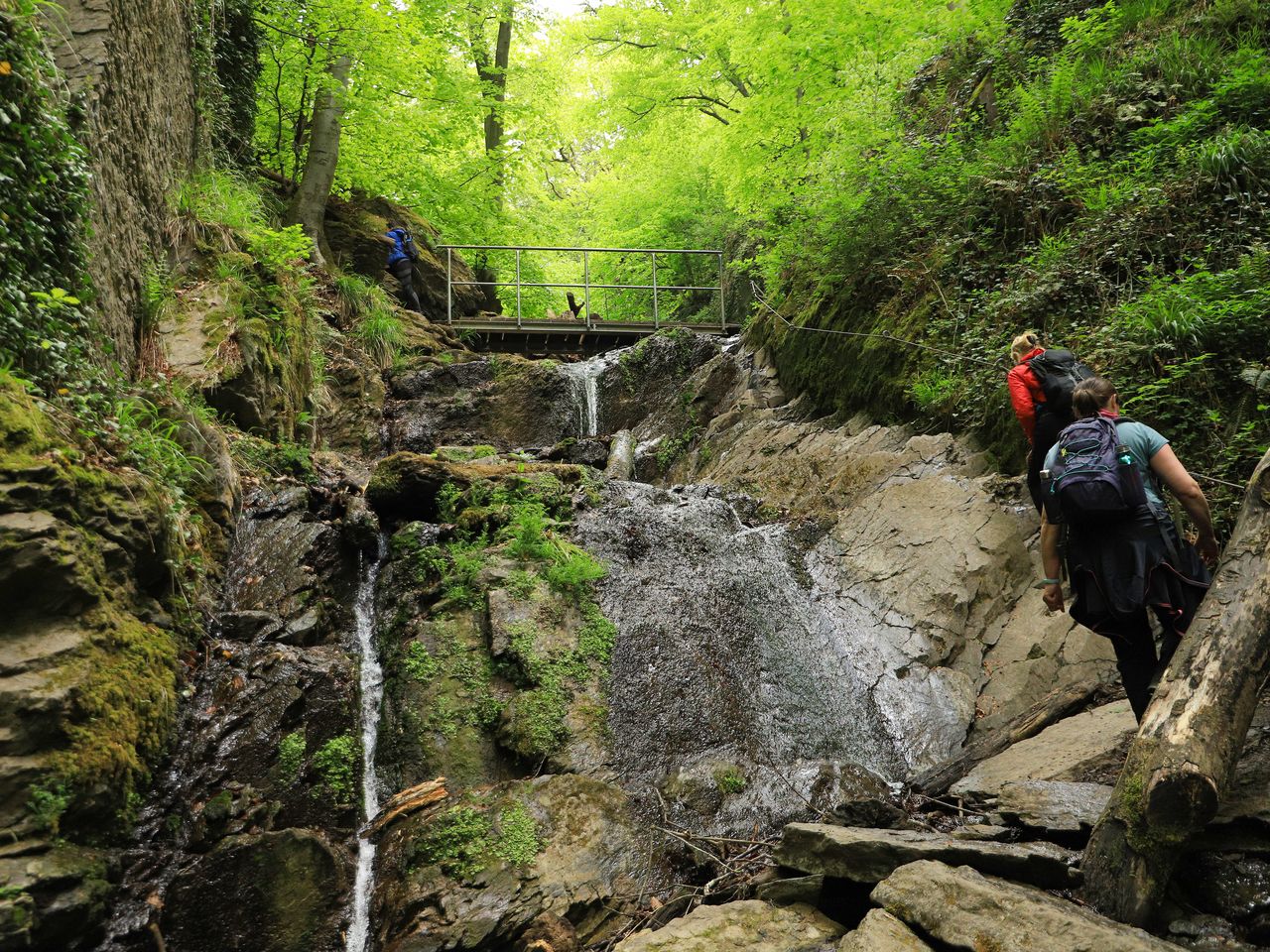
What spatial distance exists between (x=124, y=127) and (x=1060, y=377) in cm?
784

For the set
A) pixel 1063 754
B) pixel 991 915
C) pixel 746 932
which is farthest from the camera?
pixel 1063 754

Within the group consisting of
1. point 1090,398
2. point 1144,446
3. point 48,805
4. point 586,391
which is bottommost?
point 48,805

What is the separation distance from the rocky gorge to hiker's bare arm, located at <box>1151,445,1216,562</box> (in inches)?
37.0

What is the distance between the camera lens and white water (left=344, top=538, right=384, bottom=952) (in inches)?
170

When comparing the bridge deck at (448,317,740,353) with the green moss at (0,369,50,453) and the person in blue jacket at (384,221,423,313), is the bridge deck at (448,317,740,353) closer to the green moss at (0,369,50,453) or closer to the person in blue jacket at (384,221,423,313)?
the person in blue jacket at (384,221,423,313)

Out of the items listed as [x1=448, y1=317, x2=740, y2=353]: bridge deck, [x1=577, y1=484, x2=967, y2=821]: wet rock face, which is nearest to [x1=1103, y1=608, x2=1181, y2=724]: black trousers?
[x1=577, y1=484, x2=967, y2=821]: wet rock face

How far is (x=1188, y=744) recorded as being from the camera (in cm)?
289

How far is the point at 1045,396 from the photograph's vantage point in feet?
16.7

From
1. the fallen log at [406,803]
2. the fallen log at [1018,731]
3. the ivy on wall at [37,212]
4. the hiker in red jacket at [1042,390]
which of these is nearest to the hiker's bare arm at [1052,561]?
the hiker in red jacket at [1042,390]

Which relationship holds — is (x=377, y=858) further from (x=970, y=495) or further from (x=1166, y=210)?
(x=1166, y=210)

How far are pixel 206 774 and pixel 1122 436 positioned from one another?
534 centimetres

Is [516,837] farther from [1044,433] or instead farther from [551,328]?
[551,328]

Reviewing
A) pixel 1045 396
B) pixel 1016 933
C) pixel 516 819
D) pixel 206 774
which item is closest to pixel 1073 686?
pixel 1045 396

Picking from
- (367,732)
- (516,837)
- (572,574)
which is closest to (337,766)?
(367,732)
